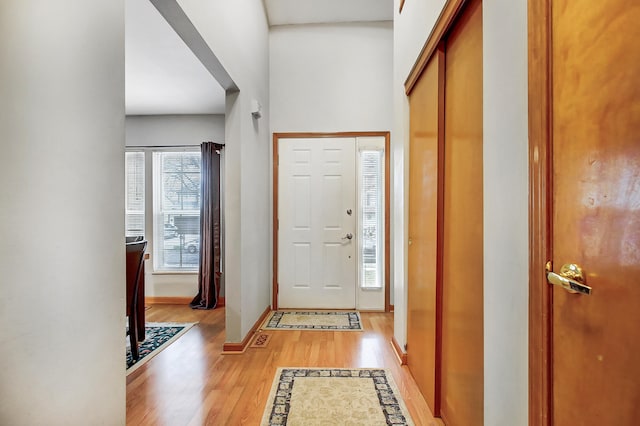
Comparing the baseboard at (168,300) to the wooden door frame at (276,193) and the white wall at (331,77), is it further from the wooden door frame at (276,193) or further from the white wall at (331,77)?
the white wall at (331,77)

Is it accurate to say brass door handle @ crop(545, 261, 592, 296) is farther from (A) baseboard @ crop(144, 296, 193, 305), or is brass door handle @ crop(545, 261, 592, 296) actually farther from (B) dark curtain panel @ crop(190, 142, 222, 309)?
(A) baseboard @ crop(144, 296, 193, 305)

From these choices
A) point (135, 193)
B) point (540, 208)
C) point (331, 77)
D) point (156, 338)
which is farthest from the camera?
point (135, 193)

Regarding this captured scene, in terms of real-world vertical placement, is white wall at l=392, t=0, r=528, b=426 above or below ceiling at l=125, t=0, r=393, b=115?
below

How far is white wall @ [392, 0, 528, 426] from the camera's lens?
888 mm

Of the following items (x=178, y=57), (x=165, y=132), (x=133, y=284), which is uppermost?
(x=178, y=57)

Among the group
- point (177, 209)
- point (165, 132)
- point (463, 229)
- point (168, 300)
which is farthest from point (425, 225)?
point (165, 132)

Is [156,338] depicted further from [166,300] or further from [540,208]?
[540,208]

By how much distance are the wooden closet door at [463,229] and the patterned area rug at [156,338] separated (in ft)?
7.37

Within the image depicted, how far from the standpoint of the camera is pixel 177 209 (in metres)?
4.51

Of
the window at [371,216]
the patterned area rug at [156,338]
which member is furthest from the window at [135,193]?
the window at [371,216]

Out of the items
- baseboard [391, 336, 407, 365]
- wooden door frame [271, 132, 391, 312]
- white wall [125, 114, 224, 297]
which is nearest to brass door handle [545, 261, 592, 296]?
baseboard [391, 336, 407, 365]

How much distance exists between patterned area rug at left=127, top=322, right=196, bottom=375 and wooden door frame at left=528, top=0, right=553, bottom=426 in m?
2.57

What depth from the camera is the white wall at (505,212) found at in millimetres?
888

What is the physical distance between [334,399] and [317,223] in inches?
84.3
